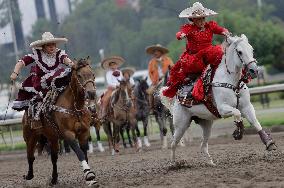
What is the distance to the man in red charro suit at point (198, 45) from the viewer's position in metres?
13.8

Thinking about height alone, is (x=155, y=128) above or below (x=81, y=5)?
below

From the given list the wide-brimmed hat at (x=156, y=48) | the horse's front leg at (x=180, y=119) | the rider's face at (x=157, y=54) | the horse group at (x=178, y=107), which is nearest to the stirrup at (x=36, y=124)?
the horse group at (x=178, y=107)

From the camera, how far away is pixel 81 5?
88.6m

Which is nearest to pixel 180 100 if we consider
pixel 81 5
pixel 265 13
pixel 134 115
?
pixel 134 115

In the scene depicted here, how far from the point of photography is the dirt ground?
37.8 ft

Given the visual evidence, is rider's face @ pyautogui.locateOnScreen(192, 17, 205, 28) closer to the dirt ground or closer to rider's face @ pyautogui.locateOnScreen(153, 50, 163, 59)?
the dirt ground

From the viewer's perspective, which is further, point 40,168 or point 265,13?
point 265,13

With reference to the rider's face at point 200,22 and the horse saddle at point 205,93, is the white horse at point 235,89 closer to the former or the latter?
the horse saddle at point 205,93

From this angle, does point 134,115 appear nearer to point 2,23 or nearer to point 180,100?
point 180,100

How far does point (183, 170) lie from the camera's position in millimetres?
13633

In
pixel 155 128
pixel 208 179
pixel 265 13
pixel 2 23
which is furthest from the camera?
pixel 265 13

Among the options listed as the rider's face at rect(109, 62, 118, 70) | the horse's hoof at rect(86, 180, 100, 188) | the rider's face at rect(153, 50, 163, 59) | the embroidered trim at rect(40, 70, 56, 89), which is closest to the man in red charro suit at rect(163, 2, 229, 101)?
the embroidered trim at rect(40, 70, 56, 89)

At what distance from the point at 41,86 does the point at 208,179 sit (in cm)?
375

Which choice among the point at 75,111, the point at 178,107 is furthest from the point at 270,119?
the point at 75,111
